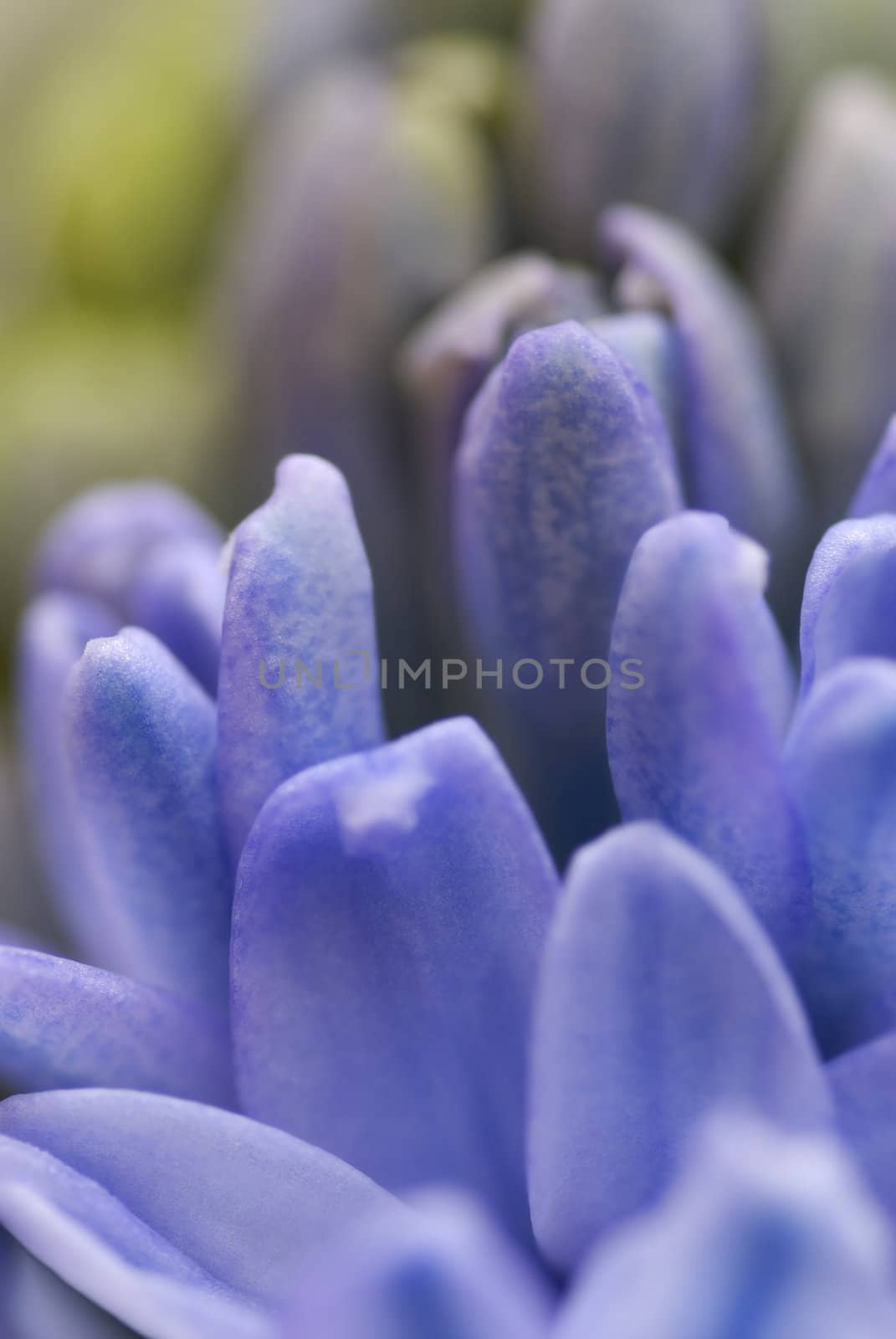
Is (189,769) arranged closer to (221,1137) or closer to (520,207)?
(221,1137)

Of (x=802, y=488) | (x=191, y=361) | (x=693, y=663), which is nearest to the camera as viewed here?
(x=693, y=663)

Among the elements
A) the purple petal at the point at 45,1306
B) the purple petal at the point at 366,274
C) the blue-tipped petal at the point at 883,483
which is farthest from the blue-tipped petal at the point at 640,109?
the purple petal at the point at 45,1306

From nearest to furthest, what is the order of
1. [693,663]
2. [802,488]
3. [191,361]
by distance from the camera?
1. [693,663]
2. [802,488]
3. [191,361]

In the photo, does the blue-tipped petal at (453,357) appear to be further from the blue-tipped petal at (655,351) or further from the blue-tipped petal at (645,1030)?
the blue-tipped petal at (645,1030)

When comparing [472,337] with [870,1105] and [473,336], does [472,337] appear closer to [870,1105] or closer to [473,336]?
[473,336]

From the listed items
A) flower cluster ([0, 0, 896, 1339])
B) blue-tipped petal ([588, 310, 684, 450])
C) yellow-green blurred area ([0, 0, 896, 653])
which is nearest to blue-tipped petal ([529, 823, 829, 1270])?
flower cluster ([0, 0, 896, 1339])

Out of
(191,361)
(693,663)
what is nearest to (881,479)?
(693,663)
